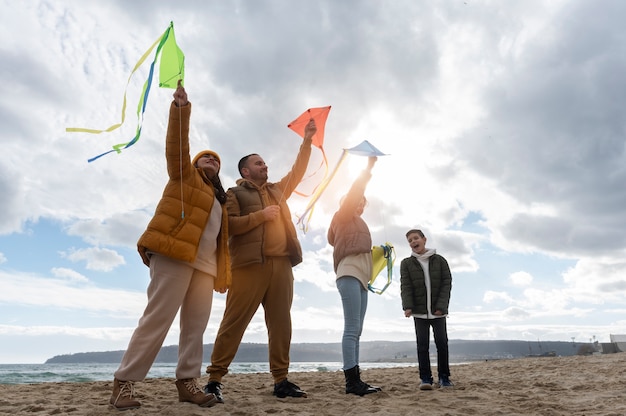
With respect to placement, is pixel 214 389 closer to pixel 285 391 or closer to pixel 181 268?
pixel 285 391

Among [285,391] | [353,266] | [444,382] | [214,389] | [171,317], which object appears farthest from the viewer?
[444,382]

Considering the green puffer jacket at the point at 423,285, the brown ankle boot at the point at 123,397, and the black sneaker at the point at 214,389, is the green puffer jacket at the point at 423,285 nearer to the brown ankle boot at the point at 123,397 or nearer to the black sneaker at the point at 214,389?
the black sneaker at the point at 214,389

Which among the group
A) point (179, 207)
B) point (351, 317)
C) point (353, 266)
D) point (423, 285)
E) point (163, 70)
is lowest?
point (351, 317)

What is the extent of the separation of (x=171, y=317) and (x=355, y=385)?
177cm

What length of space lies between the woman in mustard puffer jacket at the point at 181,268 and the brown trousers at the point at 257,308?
0.28m

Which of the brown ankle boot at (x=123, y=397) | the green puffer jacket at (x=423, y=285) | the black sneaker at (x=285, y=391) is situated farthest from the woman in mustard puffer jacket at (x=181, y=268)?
the green puffer jacket at (x=423, y=285)

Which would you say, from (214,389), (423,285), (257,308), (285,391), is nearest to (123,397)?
(214,389)

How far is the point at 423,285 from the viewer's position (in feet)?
14.8

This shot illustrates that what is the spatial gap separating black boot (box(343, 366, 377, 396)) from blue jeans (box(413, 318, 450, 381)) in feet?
2.94

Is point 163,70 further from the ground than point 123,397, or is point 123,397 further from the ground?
point 163,70

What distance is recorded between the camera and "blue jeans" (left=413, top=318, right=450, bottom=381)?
4336 mm

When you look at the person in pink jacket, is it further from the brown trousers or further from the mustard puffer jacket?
the mustard puffer jacket

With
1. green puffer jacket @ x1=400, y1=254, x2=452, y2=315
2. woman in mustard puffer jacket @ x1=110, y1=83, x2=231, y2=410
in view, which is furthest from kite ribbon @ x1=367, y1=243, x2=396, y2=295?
woman in mustard puffer jacket @ x1=110, y1=83, x2=231, y2=410

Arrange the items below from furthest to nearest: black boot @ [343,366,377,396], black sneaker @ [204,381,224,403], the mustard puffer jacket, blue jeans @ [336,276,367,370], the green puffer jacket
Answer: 1. the green puffer jacket
2. blue jeans @ [336,276,367,370]
3. black boot @ [343,366,377,396]
4. black sneaker @ [204,381,224,403]
5. the mustard puffer jacket
